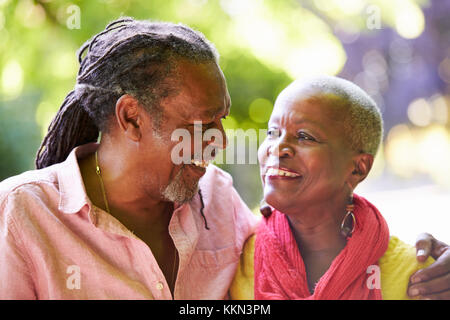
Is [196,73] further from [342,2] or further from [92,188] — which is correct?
[342,2]

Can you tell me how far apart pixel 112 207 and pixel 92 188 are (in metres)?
0.10

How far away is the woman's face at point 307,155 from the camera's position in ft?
5.38

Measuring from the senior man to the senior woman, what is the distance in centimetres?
20

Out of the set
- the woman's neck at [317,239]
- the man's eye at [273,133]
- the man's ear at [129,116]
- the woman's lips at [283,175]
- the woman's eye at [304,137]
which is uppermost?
the man's ear at [129,116]

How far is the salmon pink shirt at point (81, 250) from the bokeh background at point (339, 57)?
1.09ft

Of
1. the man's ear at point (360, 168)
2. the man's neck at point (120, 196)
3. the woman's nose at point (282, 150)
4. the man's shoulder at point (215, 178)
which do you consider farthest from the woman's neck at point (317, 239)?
the man's neck at point (120, 196)

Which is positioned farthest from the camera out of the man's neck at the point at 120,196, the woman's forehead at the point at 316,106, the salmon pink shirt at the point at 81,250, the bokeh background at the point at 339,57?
the bokeh background at the point at 339,57

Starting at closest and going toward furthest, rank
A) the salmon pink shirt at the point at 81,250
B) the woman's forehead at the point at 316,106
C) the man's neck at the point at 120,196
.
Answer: the salmon pink shirt at the point at 81,250 < the woman's forehead at the point at 316,106 < the man's neck at the point at 120,196

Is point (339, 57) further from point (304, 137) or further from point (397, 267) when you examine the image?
point (397, 267)

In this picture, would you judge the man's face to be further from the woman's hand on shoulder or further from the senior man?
the woman's hand on shoulder

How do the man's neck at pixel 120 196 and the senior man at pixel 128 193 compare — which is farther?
the man's neck at pixel 120 196

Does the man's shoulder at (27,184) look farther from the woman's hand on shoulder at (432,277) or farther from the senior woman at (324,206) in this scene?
the woman's hand on shoulder at (432,277)

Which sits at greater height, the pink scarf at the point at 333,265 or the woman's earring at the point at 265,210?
the woman's earring at the point at 265,210

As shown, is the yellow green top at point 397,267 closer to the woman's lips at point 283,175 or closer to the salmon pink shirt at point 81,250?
the salmon pink shirt at point 81,250
